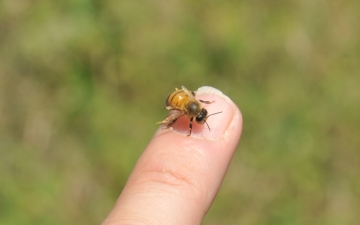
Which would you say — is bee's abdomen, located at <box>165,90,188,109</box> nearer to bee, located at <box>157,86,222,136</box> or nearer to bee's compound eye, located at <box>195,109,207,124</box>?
bee, located at <box>157,86,222,136</box>

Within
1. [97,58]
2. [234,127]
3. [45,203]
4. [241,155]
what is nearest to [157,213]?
[234,127]

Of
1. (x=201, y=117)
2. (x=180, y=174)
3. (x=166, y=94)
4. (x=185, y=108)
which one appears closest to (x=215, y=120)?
(x=201, y=117)

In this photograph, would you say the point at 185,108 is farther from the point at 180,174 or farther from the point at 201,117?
the point at 180,174

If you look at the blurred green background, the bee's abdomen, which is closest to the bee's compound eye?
the bee's abdomen

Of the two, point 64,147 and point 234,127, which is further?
point 64,147

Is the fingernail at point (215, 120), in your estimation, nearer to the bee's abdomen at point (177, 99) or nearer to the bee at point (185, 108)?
the bee at point (185, 108)

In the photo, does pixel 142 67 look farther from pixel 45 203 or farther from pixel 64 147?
pixel 45 203
